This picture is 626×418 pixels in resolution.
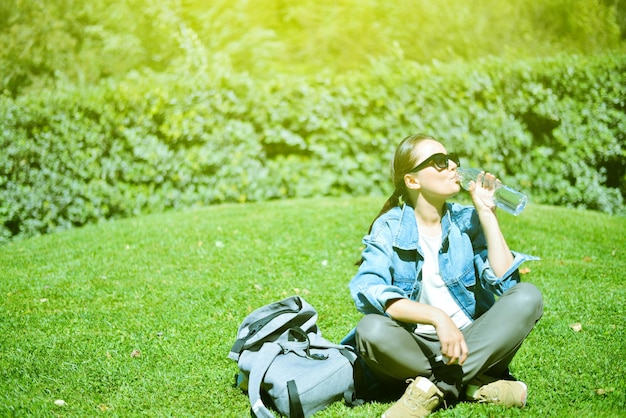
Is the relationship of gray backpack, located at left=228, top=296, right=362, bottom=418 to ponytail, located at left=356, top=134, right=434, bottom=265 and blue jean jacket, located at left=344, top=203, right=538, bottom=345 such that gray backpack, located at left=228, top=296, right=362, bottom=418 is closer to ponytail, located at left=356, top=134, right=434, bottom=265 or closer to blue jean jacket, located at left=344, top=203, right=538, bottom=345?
blue jean jacket, located at left=344, top=203, right=538, bottom=345

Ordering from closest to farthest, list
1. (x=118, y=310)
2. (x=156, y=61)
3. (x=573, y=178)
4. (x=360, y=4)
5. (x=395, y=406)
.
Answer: (x=395, y=406)
(x=118, y=310)
(x=573, y=178)
(x=156, y=61)
(x=360, y=4)

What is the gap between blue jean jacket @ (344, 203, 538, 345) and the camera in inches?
122

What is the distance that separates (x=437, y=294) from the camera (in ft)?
10.8

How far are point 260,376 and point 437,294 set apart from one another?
39.3 inches

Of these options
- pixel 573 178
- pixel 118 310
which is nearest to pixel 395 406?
pixel 118 310

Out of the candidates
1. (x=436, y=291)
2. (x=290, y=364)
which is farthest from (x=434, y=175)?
(x=290, y=364)

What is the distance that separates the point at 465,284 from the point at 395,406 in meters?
0.71

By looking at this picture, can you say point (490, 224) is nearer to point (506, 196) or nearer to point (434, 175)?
point (506, 196)

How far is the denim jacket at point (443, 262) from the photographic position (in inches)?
122

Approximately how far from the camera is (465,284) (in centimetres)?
327

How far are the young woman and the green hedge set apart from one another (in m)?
5.31

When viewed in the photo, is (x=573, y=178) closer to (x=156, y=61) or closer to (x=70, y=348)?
(x=70, y=348)

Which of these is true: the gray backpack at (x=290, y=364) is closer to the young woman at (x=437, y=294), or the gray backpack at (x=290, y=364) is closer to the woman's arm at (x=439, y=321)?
the young woman at (x=437, y=294)

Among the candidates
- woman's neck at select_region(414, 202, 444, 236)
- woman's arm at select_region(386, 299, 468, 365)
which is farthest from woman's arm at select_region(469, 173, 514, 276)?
woman's arm at select_region(386, 299, 468, 365)
